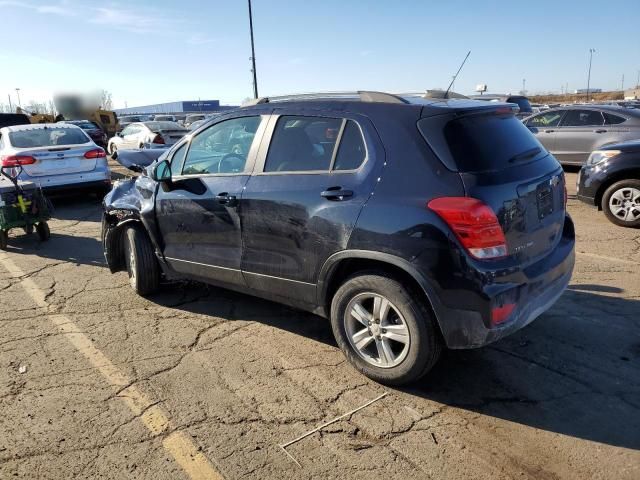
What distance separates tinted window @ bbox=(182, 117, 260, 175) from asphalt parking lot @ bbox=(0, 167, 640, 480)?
1.32 m

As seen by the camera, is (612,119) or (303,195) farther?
(612,119)

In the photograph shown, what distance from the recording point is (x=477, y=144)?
3135 millimetres

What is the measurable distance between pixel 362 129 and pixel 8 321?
360cm

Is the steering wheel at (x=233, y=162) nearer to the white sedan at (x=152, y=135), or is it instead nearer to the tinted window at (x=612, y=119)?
the tinted window at (x=612, y=119)

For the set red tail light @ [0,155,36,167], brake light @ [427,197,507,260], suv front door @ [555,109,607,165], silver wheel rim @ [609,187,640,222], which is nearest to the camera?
brake light @ [427,197,507,260]

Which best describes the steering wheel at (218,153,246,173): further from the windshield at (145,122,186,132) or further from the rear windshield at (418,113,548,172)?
the windshield at (145,122,186,132)

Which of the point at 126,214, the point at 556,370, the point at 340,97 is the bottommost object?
the point at 556,370

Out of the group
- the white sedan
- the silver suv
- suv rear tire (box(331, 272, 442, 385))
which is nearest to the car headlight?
the silver suv

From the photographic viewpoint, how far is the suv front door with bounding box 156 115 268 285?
13.1ft

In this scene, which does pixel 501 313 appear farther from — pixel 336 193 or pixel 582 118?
pixel 582 118

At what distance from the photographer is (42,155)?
9117 mm

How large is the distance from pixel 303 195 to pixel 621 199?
19.0 ft

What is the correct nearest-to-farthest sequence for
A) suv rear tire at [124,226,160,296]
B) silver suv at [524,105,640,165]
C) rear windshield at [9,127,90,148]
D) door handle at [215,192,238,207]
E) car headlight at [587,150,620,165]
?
door handle at [215,192,238,207] < suv rear tire at [124,226,160,296] < car headlight at [587,150,620,165] < rear windshield at [9,127,90,148] < silver suv at [524,105,640,165]

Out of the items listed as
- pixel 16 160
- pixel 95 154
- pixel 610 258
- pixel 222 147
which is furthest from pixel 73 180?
pixel 610 258
